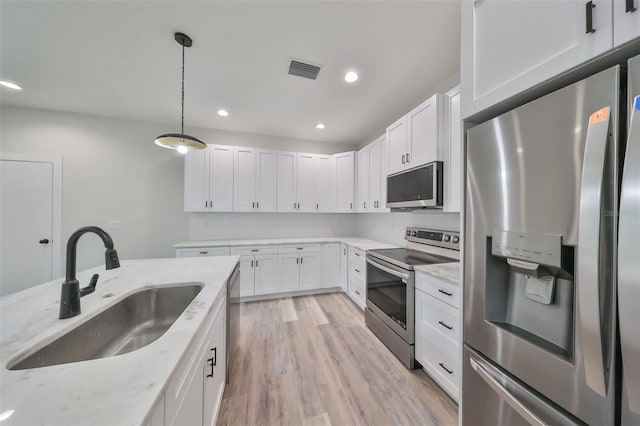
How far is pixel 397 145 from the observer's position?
258 cm

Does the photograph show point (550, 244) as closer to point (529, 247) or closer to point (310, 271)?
point (529, 247)

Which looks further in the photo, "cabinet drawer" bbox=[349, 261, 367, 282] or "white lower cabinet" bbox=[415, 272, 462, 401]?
"cabinet drawer" bbox=[349, 261, 367, 282]

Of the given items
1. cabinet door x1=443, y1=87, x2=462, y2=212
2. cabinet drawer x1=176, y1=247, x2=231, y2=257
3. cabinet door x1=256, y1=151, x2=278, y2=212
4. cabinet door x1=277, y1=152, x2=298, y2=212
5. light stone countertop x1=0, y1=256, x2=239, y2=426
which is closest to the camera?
light stone countertop x1=0, y1=256, x2=239, y2=426

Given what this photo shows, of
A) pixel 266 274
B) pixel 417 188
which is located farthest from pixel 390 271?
pixel 266 274

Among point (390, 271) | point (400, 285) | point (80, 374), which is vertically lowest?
point (400, 285)

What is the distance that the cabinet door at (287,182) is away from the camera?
376cm

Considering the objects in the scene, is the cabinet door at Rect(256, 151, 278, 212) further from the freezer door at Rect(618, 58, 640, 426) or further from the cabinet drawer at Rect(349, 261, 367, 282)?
the freezer door at Rect(618, 58, 640, 426)

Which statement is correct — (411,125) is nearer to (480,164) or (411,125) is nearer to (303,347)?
(480,164)

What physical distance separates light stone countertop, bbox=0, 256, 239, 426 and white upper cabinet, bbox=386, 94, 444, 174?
7.19 ft

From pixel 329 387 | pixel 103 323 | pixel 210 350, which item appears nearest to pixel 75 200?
pixel 103 323

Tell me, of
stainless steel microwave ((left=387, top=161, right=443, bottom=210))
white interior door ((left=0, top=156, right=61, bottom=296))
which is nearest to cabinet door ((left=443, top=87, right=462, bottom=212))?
stainless steel microwave ((left=387, top=161, right=443, bottom=210))

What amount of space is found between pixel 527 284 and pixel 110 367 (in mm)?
1531

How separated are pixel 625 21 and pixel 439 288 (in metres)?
1.52

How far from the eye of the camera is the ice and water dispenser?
30.7 inches
